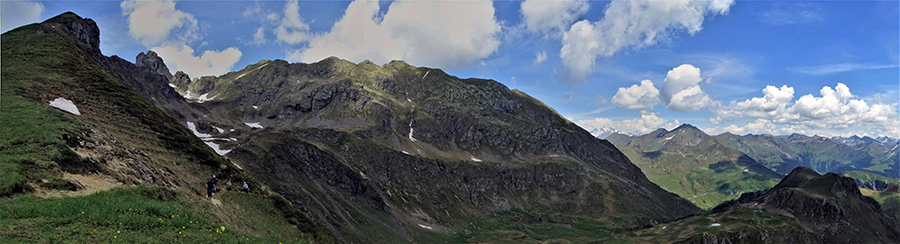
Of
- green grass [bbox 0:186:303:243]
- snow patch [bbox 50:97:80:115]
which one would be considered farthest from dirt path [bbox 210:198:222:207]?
snow patch [bbox 50:97:80:115]

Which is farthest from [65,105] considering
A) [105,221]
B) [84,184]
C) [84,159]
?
[105,221]

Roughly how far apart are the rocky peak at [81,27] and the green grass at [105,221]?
5277 inches

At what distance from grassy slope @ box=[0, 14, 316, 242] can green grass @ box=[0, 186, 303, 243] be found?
65mm

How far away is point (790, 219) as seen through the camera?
569 feet

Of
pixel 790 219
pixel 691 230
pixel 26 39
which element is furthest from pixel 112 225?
pixel 790 219

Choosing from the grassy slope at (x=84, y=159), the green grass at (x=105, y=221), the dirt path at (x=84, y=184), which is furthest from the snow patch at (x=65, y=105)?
the green grass at (x=105, y=221)

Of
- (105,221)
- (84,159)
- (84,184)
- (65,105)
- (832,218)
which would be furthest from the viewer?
(832,218)

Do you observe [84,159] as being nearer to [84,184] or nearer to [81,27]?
[84,184]

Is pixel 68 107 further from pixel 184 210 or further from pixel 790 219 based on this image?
pixel 790 219

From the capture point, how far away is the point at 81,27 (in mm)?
138375

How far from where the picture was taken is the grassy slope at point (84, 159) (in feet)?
80.6

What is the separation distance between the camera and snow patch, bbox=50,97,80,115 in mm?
51969

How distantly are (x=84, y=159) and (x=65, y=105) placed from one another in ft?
77.9

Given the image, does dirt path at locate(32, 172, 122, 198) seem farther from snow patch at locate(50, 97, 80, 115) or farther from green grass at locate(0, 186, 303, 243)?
snow patch at locate(50, 97, 80, 115)
